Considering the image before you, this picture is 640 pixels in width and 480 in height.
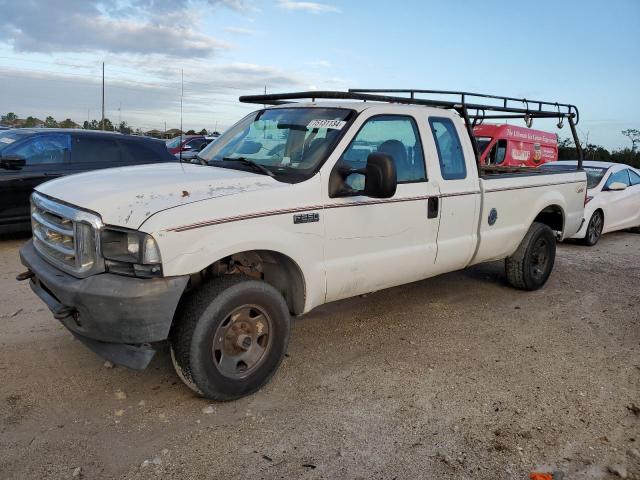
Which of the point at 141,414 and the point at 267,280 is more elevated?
the point at 267,280

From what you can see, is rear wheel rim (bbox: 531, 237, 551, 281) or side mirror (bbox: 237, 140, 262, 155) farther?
rear wheel rim (bbox: 531, 237, 551, 281)

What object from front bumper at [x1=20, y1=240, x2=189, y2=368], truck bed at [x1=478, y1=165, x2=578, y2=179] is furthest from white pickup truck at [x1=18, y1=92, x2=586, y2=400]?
truck bed at [x1=478, y1=165, x2=578, y2=179]

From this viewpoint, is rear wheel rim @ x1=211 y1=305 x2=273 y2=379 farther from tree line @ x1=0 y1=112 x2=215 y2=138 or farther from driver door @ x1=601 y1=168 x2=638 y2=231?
tree line @ x1=0 y1=112 x2=215 y2=138

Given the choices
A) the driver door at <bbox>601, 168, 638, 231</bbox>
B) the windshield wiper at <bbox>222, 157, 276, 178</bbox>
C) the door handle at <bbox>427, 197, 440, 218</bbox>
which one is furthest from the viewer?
the driver door at <bbox>601, 168, 638, 231</bbox>

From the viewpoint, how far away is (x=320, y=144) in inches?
158

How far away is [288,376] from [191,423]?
870 millimetres

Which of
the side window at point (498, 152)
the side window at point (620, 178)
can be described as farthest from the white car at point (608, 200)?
the side window at point (498, 152)

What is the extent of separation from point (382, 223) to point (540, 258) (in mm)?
2984

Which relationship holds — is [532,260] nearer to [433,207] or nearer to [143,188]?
[433,207]

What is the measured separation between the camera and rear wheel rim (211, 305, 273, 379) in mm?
3457

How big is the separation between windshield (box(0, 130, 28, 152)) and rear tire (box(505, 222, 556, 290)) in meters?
7.08

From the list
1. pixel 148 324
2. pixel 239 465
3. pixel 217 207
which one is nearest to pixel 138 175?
pixel 217 207

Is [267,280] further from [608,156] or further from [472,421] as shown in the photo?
[608,156]

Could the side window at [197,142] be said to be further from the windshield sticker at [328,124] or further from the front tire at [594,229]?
the windshield sticker at [328,124]
